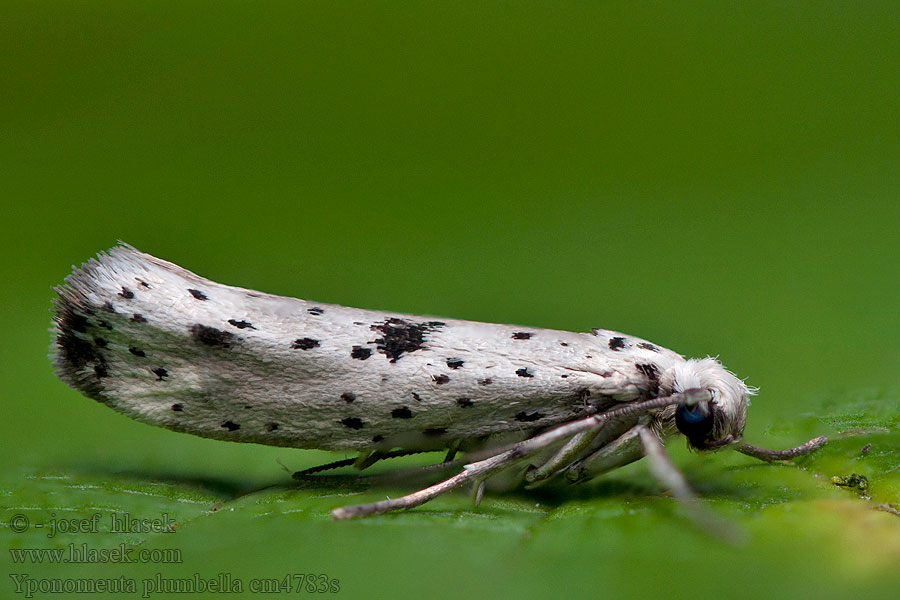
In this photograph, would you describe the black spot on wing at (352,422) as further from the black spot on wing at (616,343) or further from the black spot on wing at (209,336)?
the black spot on wing at (616,343)

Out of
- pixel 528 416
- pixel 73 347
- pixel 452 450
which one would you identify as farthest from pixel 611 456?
pixel 73 347

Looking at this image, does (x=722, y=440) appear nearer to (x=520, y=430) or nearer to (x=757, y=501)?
(x=757, y=501)

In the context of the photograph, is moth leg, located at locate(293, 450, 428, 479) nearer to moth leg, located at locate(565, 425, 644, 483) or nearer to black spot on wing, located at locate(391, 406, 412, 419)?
black spot on wing, located at locate(391, 406, 412, 419)

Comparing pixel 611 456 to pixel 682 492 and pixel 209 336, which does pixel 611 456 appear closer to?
pixel 682 492

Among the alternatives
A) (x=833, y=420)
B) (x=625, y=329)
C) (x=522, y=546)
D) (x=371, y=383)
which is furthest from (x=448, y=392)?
(x=625, y=329)

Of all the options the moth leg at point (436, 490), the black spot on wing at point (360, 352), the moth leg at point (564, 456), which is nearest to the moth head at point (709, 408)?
the moth leg at point (564, 456)

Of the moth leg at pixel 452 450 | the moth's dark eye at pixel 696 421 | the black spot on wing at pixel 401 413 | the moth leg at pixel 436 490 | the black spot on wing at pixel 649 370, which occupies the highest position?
the black spot on wing at pixel 649 370

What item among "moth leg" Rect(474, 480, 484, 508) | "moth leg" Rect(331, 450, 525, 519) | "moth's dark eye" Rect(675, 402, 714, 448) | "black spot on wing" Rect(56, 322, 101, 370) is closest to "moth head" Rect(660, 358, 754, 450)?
"moth's dark eye" Rect(675, 402, 714, 448)
